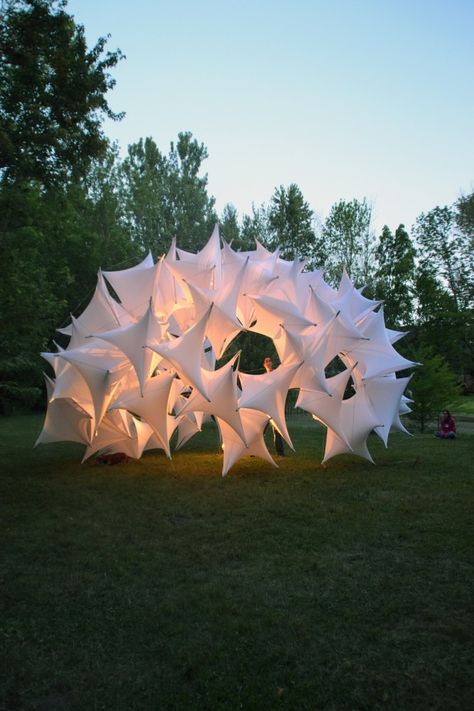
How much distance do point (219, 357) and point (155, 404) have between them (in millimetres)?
1937

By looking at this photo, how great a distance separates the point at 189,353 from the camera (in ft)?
31.6

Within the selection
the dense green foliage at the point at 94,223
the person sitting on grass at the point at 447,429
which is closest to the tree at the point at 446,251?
the dense green foliage at the point at 94,223

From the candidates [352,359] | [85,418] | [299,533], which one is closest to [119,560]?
[299,533]

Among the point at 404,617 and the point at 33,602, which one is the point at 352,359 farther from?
the point at 33,602

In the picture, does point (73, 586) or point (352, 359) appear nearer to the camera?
point (73, 586)

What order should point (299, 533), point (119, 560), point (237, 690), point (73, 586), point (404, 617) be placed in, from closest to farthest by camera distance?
point (237, 690)
point (404, 617)
point (73, 586)
point (119, 560)
point (299, 533)

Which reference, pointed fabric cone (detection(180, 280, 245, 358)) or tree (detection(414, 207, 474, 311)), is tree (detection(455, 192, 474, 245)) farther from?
pointed fabric cone (detection(180, 280, 245, 358))

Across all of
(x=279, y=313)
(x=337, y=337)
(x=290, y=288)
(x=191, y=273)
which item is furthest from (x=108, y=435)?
(x=337, y=337)

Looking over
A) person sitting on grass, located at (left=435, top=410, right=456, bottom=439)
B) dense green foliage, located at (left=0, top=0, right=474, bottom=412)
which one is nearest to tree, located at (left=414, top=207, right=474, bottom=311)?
dense green foliage, located at (left=0, top=0, right=474, bottom=412)

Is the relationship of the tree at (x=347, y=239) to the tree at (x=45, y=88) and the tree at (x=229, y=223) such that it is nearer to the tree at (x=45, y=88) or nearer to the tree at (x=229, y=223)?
the tree at (x=229, y=223)

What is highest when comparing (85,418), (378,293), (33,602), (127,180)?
(127,180)

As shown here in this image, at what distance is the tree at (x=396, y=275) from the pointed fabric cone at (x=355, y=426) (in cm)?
2402

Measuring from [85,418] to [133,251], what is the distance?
26.2 meters

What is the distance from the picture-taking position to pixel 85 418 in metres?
12.2
